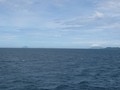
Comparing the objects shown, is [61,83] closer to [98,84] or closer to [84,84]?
[84,84]

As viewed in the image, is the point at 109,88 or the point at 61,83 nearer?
the point at 109,88

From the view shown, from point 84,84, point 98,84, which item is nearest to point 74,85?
point 84,84

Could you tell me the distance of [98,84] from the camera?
149 feet

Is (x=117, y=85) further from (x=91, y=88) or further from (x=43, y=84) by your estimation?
(x=43, y=84)

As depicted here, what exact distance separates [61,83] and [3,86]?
12396mm

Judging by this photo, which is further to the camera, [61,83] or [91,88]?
[61,83]

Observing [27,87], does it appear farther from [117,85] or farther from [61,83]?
[117,85]

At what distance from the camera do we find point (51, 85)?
43.8 metres

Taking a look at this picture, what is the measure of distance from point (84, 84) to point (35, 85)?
10.6 m

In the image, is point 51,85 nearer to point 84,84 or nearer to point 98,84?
point 84,84

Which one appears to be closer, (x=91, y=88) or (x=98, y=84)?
(x=91, y=88)

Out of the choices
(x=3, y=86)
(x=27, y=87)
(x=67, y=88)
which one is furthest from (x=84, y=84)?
(x=3, y=86)

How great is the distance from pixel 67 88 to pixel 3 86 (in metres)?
13.0

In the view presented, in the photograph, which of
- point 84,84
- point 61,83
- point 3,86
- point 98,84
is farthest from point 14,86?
point 98,84
